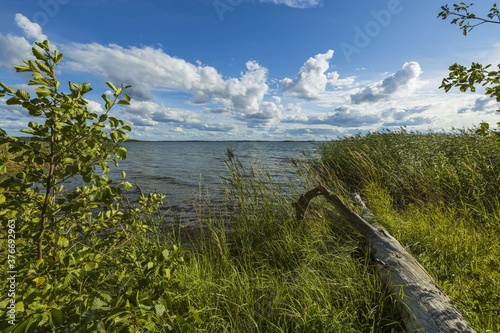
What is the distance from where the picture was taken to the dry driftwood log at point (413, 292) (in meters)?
2.33

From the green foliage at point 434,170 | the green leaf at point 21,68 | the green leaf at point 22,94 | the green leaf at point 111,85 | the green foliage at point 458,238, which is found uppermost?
the green leaf at point 21,68

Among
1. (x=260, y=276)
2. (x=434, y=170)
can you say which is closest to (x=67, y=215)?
(x=260, y=276)

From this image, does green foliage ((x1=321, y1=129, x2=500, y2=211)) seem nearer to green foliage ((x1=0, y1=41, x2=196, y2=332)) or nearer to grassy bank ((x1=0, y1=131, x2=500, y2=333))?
grassy bank ((x1=0, y1=131, x2=500, y2=333))

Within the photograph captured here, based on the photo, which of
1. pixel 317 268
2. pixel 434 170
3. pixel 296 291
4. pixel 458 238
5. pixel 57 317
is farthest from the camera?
pixel 434 170

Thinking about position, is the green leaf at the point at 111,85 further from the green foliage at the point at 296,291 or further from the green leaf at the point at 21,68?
the green foliage at the point at 296,291

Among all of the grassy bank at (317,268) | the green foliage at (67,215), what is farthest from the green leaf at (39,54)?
the grassy bank at (317,268)

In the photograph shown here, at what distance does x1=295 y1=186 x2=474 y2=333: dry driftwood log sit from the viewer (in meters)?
2.33

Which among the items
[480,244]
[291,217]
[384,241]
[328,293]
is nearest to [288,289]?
[328,293]

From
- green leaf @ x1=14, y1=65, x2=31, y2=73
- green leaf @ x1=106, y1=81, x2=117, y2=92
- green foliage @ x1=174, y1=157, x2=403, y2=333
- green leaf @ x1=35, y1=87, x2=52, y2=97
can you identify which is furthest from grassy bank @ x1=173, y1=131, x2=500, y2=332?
green leaf @ x1=14, y1=65, x2=31, y2=73

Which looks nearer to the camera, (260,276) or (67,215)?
(67,215)

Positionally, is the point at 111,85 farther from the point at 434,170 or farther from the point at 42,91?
the point at 434,170

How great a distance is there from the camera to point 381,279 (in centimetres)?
311

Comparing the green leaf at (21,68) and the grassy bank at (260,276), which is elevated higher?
the green leaf at (21,68)

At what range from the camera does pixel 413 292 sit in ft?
8.80
